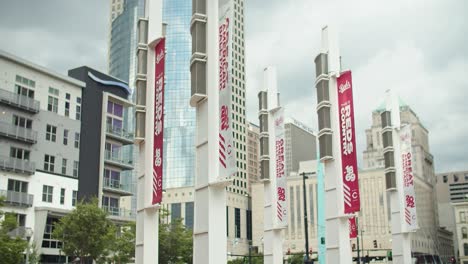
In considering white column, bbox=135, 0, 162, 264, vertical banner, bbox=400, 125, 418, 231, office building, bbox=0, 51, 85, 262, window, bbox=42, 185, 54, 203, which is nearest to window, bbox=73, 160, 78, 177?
office building, bbox=0, 51, 85, 262

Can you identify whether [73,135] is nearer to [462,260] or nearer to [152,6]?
[152,6]

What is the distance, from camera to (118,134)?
7331 centimetres

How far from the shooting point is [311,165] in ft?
586

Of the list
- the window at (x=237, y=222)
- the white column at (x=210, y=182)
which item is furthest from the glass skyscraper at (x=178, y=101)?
the white column at (x=210, y=182)

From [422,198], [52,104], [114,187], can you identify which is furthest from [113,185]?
[422,198]

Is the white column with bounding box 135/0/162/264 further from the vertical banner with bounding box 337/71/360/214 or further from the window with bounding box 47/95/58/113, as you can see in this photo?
the window with bounding box 47/95/58/113

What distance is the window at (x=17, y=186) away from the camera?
58219 mm

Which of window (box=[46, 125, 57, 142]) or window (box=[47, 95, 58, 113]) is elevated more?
window (box=[47, 95, 58, 113])

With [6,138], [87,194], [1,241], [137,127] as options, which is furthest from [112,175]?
[137,127]

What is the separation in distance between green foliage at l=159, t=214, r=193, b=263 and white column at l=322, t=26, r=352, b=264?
2763 centimetres

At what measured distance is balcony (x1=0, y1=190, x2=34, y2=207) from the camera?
56.7 meters

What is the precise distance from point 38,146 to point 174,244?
1782 centimetres

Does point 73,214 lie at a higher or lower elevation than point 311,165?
lower

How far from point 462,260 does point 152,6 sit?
16890 cm
